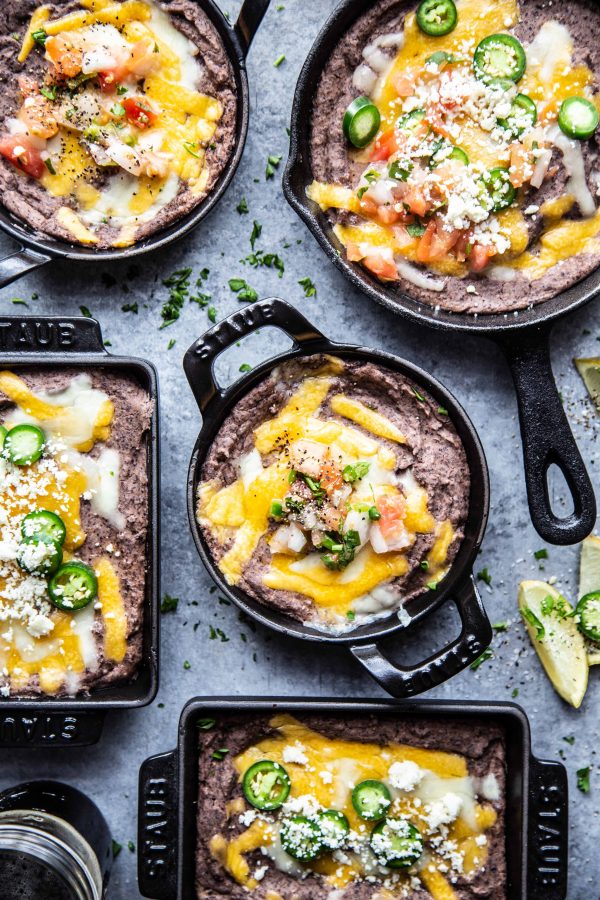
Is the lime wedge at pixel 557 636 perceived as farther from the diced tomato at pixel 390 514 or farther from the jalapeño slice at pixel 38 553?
the jalapeño slice at pixel 38 553

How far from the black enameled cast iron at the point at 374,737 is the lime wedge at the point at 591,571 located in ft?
1.70

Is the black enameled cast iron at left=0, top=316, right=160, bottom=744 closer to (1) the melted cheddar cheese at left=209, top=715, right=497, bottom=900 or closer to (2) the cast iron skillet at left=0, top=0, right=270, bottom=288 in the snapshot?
(2) the cast iron skillet at left=0, top=0, right=270, bottom=288

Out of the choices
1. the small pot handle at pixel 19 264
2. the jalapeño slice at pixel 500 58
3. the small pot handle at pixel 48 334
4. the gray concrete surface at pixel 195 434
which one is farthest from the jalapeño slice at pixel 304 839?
the jalapeño slice at pixel 500 58

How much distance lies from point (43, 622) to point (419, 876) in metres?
1.78

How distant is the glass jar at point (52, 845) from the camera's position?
3.64 m

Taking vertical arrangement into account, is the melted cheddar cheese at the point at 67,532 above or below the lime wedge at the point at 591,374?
below

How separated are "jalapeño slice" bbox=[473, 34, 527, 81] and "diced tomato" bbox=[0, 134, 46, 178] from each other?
1.82 meters

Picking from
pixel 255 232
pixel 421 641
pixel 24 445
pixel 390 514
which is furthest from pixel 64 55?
pixel 421 641

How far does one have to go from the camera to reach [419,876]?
384cm

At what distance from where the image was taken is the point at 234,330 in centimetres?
368

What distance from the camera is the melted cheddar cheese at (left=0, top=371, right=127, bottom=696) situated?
3.81 metres

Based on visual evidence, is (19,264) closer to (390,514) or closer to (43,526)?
(43,526)

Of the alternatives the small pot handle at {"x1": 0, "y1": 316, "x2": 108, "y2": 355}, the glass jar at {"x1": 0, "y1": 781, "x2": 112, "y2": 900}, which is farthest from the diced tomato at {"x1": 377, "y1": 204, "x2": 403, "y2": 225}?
the glass jar at {"x1": 0, "y1": 781, "x2": 112, "y2": 900}

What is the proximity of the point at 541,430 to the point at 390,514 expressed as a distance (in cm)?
71
